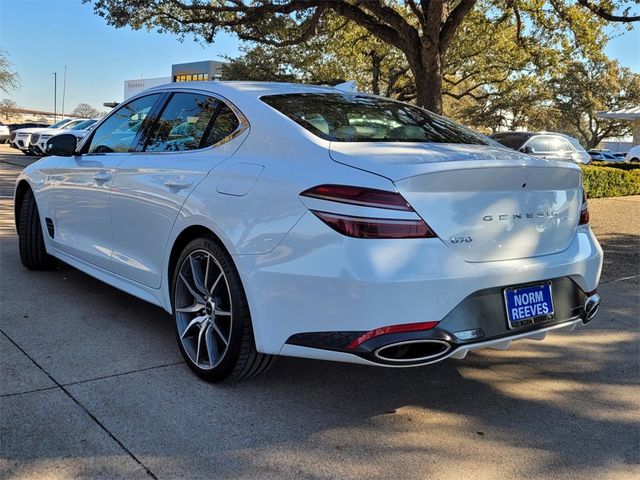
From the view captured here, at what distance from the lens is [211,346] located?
127 inches

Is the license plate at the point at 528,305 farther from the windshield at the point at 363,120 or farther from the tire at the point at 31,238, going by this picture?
the tire at the point at 31,238

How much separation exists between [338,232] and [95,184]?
2.39 meters

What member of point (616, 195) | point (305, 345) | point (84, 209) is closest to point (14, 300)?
point (84, 209)

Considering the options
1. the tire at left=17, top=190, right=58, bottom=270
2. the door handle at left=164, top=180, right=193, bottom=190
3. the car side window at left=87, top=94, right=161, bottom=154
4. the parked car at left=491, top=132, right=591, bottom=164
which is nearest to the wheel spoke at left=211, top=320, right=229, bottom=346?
the door handle at left=164, top=180, right=193, bottom=190

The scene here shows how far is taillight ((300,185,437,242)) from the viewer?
2.52 m

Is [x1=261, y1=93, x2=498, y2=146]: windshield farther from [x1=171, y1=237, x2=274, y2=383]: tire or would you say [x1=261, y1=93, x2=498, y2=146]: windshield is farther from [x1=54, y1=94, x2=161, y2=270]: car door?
[x1=54, y1=94, x2=161, y2=270]: car door

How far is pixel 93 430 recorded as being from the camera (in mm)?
2701

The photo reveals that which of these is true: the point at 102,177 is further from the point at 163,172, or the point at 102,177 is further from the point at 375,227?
the point at 375,227

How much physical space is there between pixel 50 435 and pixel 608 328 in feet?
12.8

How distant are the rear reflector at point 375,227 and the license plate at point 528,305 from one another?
1.82 ft

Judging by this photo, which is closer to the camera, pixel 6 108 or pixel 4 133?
pixel 4 133

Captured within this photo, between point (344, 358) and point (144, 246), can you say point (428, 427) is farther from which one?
point (144, 246)

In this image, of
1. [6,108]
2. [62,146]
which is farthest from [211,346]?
[6,108]

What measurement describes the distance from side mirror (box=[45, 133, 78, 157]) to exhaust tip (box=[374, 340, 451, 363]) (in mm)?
3298
